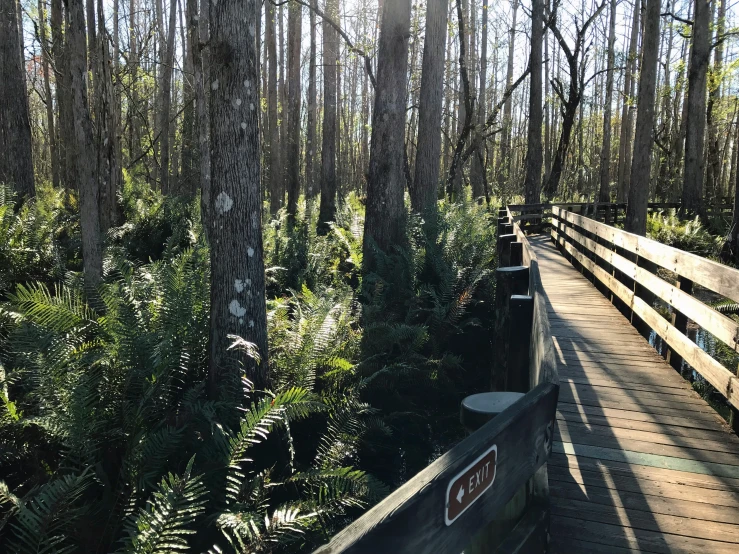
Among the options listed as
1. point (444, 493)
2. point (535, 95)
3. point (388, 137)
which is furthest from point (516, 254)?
point (535, 95)

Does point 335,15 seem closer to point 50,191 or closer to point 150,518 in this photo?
point 50,191

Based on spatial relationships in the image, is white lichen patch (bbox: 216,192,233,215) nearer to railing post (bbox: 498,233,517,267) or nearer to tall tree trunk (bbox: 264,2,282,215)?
railing post (bbox: 498,233,517,267)

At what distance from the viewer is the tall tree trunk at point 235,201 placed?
4.80m

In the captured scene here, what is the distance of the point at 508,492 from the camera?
2068mm

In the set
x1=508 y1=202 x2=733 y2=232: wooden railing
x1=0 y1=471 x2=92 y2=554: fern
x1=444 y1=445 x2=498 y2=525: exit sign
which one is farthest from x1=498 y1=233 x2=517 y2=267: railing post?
x1=508 y1=202 x2=733 y2=232: wooden railing

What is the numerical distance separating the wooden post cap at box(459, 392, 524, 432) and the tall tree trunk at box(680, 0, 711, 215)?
60.5 feet

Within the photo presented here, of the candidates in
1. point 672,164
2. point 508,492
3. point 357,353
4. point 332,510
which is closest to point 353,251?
point 357,353

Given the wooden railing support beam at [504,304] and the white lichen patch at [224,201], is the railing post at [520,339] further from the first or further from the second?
Result: the white lichen patch at [224,201]

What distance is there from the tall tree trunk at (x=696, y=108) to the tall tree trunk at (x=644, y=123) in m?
4.98

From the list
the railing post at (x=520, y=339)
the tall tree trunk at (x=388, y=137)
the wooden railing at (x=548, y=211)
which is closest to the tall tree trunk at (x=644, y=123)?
the wooden railing at (x=548, y=211)

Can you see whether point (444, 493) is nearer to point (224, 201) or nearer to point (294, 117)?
point (224, 201)

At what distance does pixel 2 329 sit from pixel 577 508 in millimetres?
6288

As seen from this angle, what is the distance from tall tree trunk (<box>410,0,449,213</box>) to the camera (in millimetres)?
13930

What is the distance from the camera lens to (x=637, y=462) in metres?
3.64
